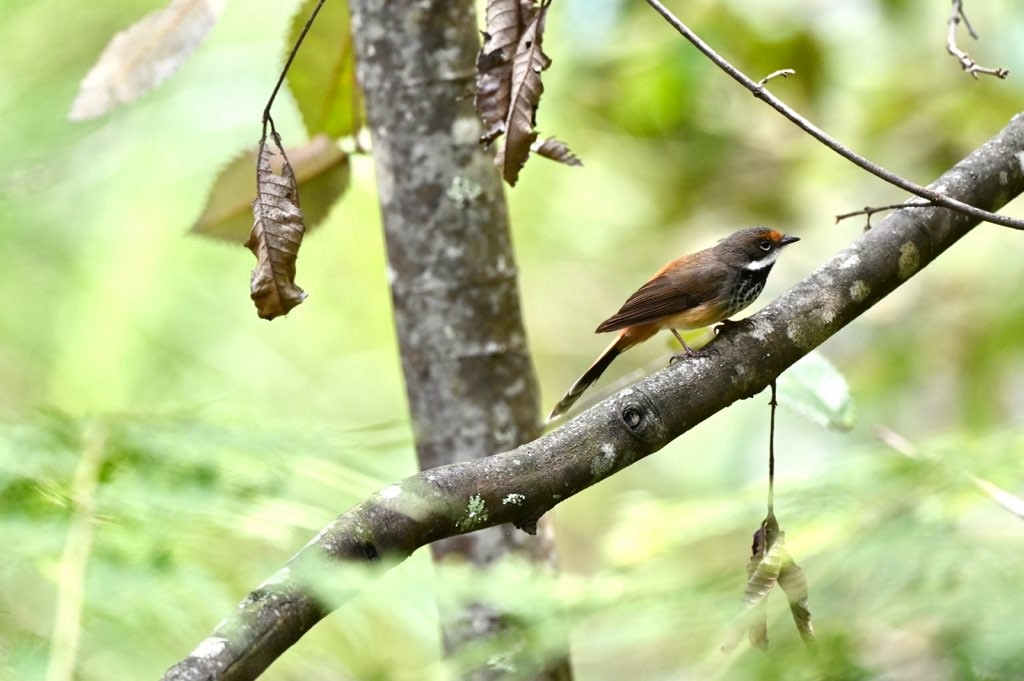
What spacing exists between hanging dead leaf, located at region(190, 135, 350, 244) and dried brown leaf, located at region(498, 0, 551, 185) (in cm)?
117

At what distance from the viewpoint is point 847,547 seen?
2117mm

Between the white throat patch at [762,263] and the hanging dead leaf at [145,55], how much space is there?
1.58 meters

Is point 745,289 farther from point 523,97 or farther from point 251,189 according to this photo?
point 251,189

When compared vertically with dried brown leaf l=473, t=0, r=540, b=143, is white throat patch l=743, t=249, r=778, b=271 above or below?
above

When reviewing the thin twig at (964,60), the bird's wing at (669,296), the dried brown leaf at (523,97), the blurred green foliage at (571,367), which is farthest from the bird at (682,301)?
the dried brown leaf at (523,97)

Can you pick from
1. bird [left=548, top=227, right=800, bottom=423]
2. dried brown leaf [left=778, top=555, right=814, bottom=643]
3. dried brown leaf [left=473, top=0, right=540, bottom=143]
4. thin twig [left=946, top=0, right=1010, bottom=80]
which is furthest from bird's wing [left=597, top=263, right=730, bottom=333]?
dried brown leaf [left=778, top=555, right=814, bottom=643]

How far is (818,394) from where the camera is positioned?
8.14 ft

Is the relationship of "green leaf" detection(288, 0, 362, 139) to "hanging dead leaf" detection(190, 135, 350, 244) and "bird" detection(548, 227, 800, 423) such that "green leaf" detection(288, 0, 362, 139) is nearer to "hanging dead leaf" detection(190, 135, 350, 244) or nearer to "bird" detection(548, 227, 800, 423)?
"hanging dead leaf" detection(190, 135, 350, 244)

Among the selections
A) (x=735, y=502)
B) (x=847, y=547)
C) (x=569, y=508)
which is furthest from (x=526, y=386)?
(x=569, y=508)

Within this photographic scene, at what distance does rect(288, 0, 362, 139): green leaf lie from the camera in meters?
2.99

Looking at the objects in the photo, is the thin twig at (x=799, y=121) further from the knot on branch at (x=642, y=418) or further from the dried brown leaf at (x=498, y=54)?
the knot on branch at (x=642, y=418)

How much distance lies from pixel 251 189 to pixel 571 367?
4851 millimetres

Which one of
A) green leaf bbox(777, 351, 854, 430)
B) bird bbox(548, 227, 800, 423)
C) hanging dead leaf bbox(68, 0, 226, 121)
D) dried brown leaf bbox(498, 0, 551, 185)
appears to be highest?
hanging dead leaf bbox(68, 0, 226, 121)

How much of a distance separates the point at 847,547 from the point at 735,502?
85 cm
